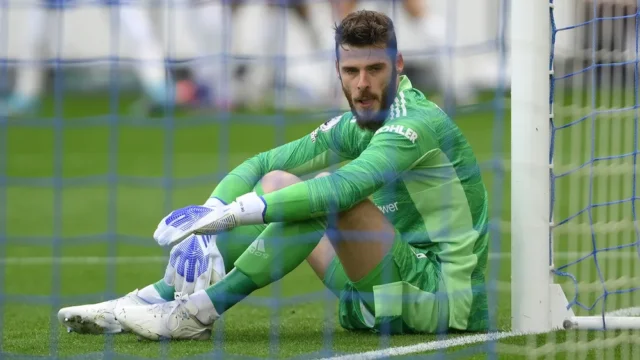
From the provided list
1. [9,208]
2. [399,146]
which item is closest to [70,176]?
[9,208]

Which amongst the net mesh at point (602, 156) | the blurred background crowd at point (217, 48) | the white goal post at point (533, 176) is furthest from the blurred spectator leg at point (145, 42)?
the white goal post at point (533, 176)

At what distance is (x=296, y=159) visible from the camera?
5.03 meters

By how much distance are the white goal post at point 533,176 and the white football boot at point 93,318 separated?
5.09 ft

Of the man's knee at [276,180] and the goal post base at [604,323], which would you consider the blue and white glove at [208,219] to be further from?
the goal post base at [604,323]

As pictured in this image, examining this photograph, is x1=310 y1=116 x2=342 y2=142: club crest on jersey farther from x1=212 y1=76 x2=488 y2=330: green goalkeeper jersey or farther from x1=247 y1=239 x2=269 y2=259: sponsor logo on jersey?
x1=247 y1=239 x2=269 y2=259: sponsor logo on jersey

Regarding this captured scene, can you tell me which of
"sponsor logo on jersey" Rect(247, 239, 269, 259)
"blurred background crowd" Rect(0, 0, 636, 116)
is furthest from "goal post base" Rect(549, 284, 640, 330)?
"blurred background crowd" Rect(0, 0, 636, 116)

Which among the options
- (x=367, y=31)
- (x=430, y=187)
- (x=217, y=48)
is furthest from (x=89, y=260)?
(x=217, y=48)

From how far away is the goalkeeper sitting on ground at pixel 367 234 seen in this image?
4.30m

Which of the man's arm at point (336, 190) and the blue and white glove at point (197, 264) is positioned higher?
the man's arm at point (336, 190)

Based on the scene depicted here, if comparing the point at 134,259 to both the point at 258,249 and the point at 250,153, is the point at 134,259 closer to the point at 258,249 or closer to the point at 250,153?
the point at 258,249

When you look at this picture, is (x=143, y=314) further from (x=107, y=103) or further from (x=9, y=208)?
(x=107, y=103)

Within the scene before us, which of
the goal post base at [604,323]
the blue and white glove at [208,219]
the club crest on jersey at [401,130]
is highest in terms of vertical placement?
the club crest on jersey at [401,130]

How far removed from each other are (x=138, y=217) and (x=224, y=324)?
4522 mm

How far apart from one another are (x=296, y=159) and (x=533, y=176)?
1.06 meters
